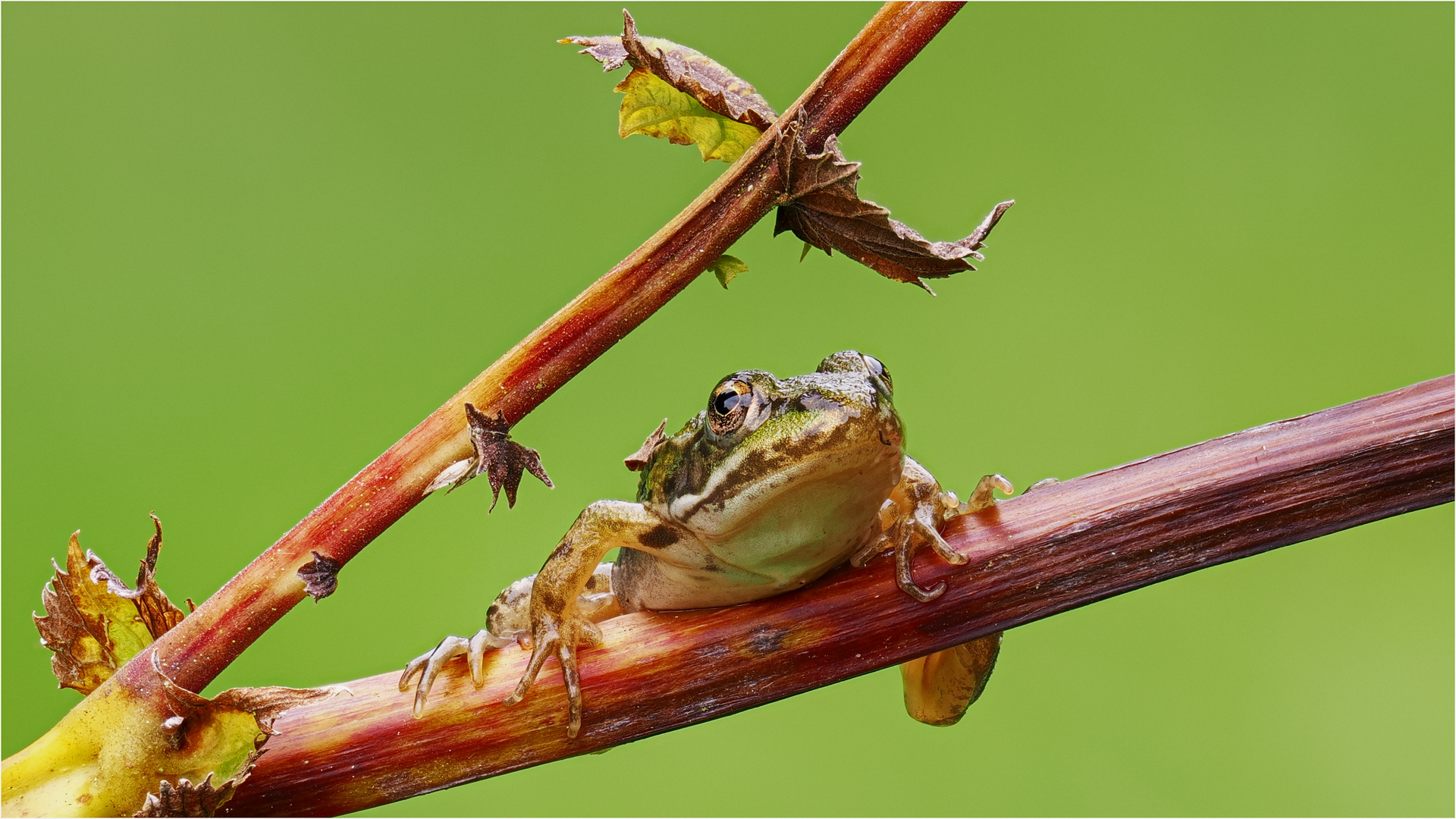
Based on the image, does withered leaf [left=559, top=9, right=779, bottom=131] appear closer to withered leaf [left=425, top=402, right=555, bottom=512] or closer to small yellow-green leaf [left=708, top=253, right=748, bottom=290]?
small yellow-green leaf [left=708, top=253, right=748, bottom=290]

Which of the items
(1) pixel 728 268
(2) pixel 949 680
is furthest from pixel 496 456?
(2) pixel 949 680

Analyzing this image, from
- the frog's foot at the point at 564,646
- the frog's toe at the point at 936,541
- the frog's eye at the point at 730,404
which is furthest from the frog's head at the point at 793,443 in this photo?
the frog's foot at the point at 564,646

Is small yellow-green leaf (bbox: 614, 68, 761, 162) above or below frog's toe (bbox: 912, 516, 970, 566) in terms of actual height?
above

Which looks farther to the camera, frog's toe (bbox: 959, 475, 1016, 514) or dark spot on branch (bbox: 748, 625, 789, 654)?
frog's toe (bbox: 959, 475, 1016, 514)

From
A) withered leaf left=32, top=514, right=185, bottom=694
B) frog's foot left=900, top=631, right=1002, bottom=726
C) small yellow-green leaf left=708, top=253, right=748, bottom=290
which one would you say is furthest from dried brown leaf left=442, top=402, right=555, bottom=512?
frog's foot left=900, top=631, right=1002, bottom=726

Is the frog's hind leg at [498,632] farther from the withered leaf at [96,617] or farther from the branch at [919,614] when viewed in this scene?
the withered leaf at [96,617]

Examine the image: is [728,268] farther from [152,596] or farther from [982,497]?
[152,596]
